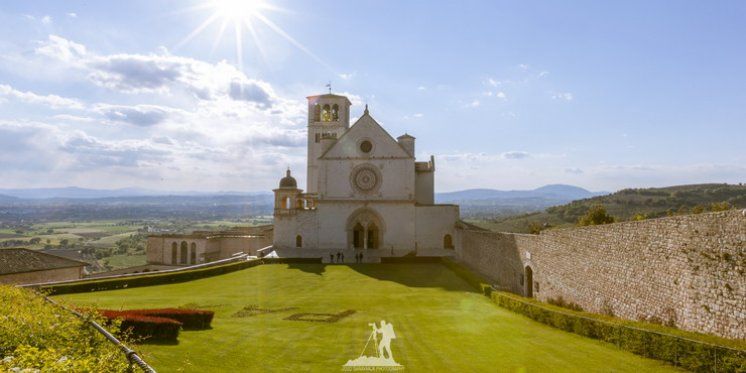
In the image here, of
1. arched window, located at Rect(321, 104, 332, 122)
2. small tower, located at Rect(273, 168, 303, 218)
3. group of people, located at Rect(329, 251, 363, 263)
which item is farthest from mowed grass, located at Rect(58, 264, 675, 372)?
arched window, located at Rect(321, 104, 332, 122)

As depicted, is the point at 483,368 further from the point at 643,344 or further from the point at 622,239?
the point at 622,239

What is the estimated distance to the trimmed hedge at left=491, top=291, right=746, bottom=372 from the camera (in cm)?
1041

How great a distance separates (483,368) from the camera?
1145 centimetres

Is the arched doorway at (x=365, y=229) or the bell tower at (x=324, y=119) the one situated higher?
the bell tower at (x=324, y=119)

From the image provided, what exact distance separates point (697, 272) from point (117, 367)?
13.4 metres

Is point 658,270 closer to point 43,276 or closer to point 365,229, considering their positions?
point 43,276

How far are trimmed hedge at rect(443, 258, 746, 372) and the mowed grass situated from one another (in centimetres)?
34

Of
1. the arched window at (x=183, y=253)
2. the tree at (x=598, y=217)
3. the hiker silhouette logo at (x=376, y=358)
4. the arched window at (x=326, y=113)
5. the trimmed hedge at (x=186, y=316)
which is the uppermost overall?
the arched window at (x=326, y=113)

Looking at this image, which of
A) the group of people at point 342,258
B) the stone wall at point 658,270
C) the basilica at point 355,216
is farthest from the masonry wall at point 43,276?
the stone wall at point 658,270

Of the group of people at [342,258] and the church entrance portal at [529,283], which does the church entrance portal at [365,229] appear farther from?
the church entrance portal at [529,283]

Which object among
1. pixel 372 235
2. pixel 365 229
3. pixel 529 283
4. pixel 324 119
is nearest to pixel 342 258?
pixel 365 229

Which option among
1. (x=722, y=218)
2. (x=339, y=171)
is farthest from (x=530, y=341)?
(x=339, y=171)

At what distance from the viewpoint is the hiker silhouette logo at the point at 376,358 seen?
11258 mm

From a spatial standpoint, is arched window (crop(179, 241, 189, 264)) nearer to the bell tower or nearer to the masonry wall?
the bell tower
